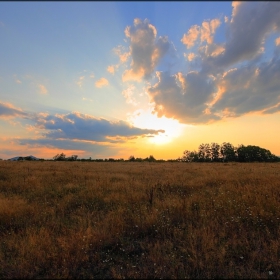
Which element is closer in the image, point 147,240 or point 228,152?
point 147,240

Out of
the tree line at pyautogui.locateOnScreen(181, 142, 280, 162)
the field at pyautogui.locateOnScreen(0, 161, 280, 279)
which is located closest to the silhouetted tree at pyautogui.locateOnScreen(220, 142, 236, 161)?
the tree line at pyautogui.locateOnScreen(181, 142, 280, 162)

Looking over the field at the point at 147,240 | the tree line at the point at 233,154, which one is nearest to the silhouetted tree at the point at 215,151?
the tree line at the point at 233,154

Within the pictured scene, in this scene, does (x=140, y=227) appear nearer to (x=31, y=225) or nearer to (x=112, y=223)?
(x=112, y=223)

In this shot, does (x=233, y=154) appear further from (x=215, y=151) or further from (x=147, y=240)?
(x=147, y=240)

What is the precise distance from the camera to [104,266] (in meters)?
3.73

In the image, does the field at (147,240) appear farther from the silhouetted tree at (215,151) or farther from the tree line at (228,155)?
the silhouetted tree at (215,151)

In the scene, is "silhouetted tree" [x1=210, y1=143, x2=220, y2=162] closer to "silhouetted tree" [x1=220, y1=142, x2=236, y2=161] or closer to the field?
"silhouetted tree" [x1=220, y1=142, x2=236, y2=161]

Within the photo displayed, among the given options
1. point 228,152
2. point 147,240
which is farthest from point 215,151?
point 147,240

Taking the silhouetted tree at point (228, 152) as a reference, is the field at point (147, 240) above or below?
below

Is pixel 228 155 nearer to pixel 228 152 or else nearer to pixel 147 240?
pixel 228 152

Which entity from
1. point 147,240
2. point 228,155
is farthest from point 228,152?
point 147,240

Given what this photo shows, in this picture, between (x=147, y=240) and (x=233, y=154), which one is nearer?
(x=147, y=240)

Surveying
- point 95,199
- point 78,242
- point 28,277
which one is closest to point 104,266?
point 78,242

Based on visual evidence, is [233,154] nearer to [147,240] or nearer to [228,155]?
[228,155]
